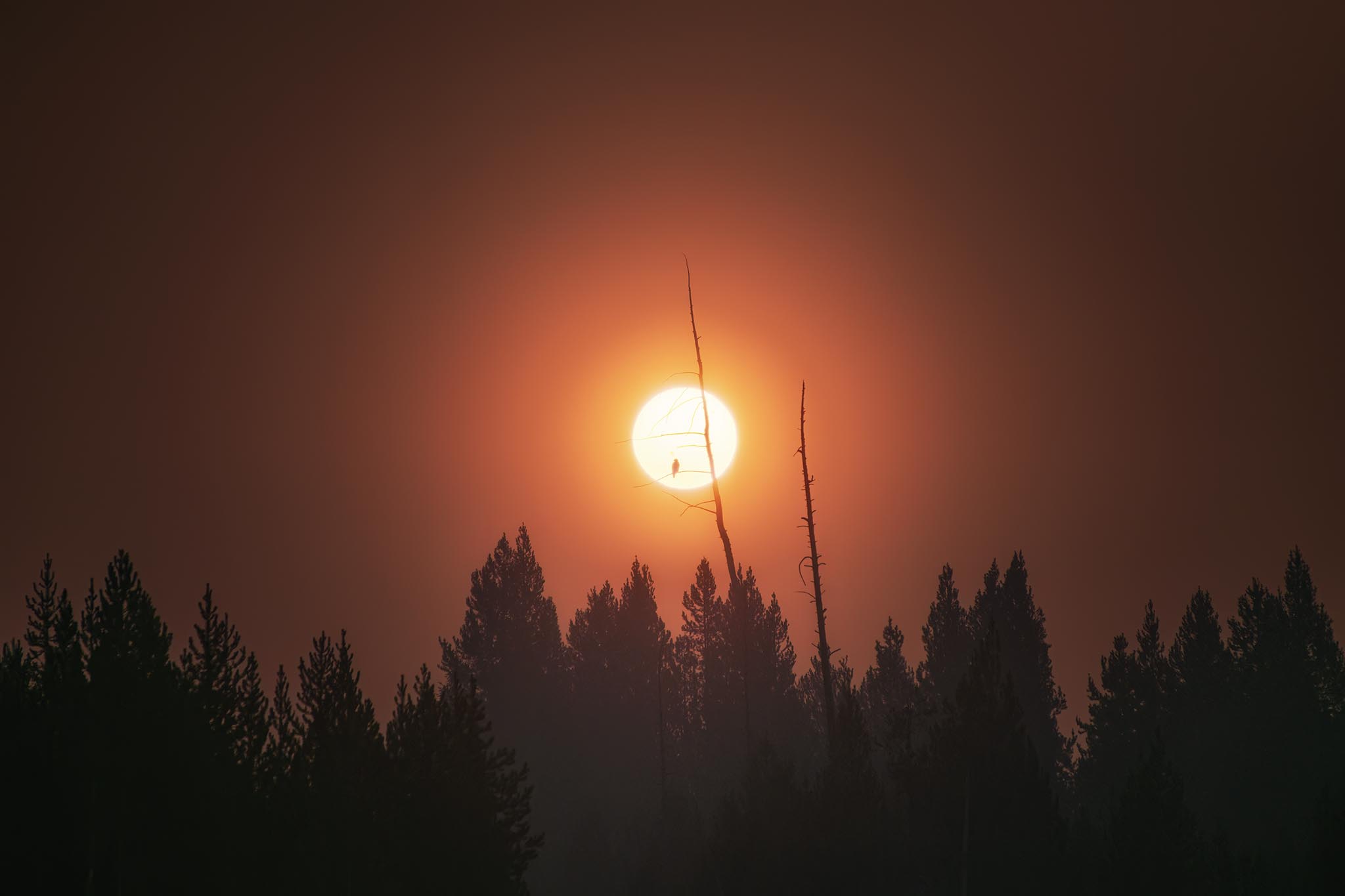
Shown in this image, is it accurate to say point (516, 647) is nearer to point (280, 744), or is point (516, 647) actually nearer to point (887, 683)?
point (887, 683)

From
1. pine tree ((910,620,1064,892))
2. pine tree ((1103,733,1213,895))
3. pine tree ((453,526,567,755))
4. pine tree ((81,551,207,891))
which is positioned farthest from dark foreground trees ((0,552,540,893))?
pine tree ((453,526,567,755))

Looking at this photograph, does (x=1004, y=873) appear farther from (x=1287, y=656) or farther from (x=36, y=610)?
(x=1287, y=656)

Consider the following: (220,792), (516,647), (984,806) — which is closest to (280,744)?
(220,792)

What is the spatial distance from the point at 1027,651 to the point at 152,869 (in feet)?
173

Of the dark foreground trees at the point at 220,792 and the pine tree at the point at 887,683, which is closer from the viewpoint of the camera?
the dark foreground trees at the point at 220,792

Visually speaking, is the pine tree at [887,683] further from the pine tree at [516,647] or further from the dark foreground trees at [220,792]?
the dark foreground trees at [220,792]

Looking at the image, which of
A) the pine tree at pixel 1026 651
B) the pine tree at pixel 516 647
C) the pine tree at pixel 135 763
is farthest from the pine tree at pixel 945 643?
the pine tree at pixel 135 763

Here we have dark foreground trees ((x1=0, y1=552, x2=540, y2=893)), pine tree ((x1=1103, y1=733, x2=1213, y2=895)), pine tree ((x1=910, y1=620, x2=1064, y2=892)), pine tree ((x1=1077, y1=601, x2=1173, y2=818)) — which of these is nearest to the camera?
dark foreground trees ((x1=0, y1=552, x2=540, y2=893))

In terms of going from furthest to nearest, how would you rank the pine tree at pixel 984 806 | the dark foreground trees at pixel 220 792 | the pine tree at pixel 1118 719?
the pine tree at pixel 1118 719
the pine tree at pixel 984 806
the dark foreground trees at pixel 220 792

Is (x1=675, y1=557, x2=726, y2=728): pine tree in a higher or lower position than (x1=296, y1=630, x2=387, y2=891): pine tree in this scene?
higher

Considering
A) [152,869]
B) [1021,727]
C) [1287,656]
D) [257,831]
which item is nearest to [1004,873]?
[1021,727]

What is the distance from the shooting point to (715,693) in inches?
2753

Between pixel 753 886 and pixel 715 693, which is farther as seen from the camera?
pixel 715 693

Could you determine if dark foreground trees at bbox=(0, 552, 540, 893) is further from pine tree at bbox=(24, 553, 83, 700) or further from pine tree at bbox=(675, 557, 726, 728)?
pine tree at bbox=(675, 557, 726, 728)
